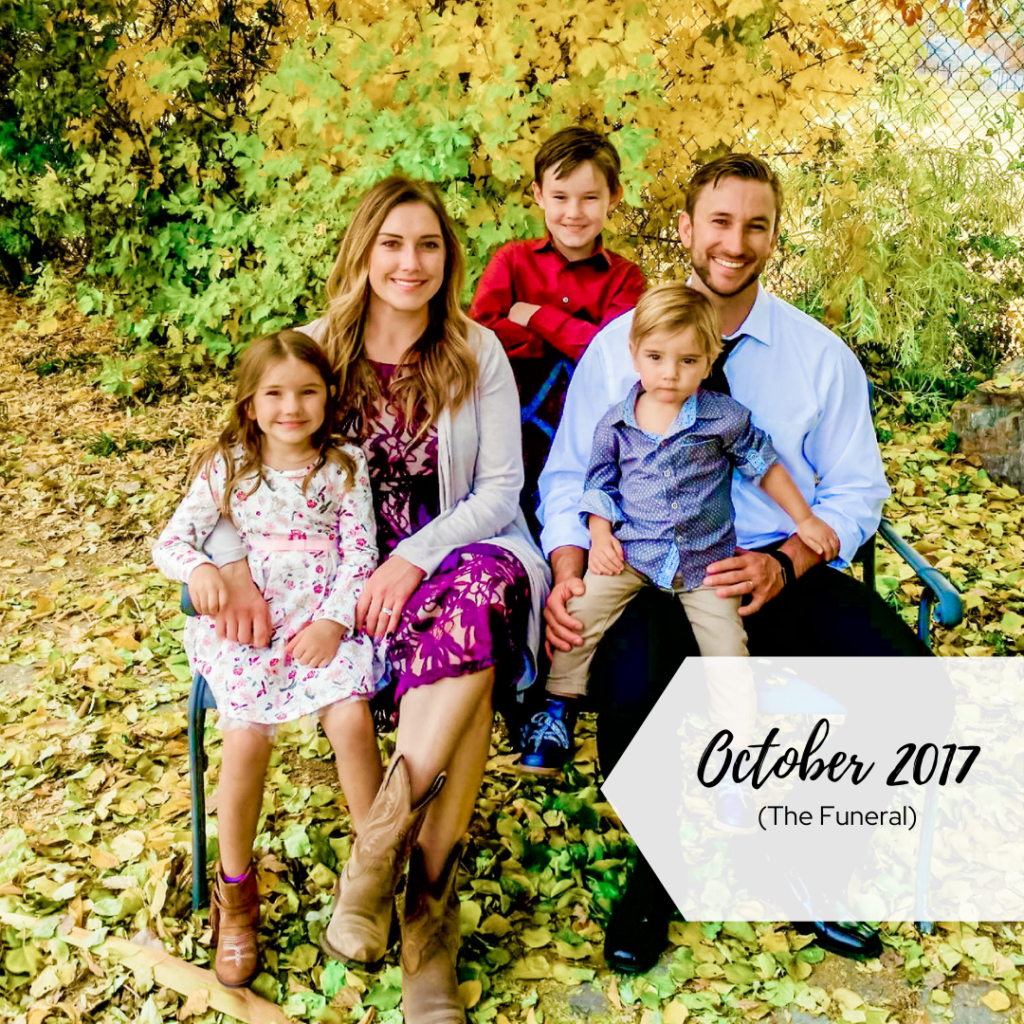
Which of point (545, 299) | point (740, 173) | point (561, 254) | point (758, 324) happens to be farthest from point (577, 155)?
point (758, 324)

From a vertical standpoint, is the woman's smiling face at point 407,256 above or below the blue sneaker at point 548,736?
above

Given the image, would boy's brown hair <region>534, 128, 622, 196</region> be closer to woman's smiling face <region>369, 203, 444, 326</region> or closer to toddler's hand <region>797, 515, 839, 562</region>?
woman's smiling face <region>369, 203, 444, 326</region>

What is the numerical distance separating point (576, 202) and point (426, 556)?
1.27 metres

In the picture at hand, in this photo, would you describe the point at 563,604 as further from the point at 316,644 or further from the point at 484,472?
the point at 316,644

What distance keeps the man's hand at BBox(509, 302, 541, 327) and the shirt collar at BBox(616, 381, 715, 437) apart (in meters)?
0.55

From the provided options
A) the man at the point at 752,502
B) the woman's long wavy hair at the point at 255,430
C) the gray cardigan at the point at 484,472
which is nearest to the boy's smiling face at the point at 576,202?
the man at the point at 752,502

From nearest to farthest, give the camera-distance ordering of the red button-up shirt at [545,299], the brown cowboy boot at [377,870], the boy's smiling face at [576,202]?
the brown cowboy boot at [377,870] → the boy's smiling face at [576,202] → the red button-up shirt at [545,299]

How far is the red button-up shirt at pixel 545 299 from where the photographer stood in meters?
3.17

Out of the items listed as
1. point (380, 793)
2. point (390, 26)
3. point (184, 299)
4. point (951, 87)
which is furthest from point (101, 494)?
point (951, 87)

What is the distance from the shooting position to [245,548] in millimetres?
2457

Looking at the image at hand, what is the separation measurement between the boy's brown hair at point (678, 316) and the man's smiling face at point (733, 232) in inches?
8.5

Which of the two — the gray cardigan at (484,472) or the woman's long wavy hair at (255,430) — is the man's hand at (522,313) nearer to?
the gray cardigan at (484,472)

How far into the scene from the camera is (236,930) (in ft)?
7.61

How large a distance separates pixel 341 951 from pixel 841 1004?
114cm
